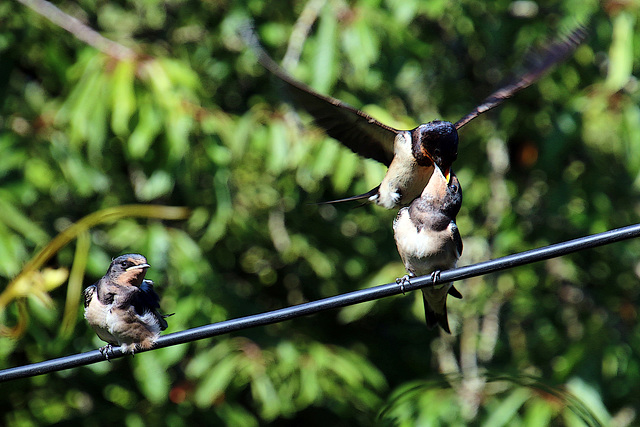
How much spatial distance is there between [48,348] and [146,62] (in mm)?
1372

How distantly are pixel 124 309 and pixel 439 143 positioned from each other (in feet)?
4.32

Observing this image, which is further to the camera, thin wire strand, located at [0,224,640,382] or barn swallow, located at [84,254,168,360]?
barn swallow, located at [84,254,168,360]

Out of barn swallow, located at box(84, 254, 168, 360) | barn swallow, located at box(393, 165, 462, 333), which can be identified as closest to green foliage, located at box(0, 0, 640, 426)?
barn swallow, located at box(84, 254, 168, 360)

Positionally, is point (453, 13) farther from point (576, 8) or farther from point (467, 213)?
point (467, 213)

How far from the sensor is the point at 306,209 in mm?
4902

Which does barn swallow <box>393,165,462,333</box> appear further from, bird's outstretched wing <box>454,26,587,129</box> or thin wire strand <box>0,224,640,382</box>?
thin wire strand <box>0,224,640,382</box>

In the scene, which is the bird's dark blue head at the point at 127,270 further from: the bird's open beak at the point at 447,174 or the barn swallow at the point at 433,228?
the bird's open beak at the point at 447,174

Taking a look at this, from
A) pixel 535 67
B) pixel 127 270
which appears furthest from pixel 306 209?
pixel 127 270

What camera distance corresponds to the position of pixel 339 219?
4977 mm

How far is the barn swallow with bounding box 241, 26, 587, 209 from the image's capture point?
2.89 meters

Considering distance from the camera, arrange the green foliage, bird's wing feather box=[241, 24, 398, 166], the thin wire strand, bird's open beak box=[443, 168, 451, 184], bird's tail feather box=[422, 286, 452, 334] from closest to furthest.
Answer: the thin wire strand
bird's open beak box=[443, 168, 451, 184]
bird's wing feather box=[241, 24, 398, 166]
bird's tail feather box=[422, 286, 452, 334]
the green foliage

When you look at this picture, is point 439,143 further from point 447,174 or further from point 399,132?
point 399,132

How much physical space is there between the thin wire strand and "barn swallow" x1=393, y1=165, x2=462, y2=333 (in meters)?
0.62

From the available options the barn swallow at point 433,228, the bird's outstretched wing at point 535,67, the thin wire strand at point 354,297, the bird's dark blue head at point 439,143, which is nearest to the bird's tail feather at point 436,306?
the barn swallow at point 433,228
